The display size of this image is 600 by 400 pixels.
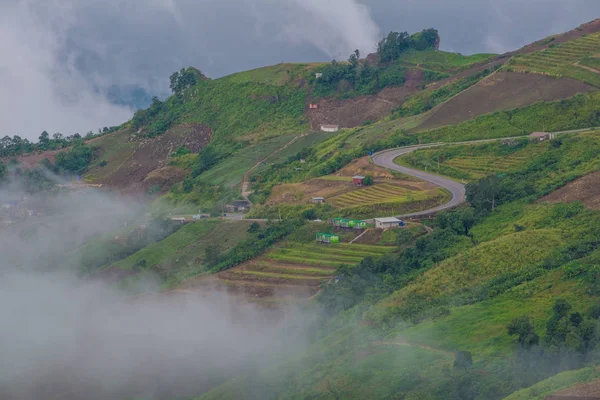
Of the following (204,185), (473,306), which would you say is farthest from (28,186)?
(473,306)

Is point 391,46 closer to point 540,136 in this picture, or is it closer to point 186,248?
point 540,136

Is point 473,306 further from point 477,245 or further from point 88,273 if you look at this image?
point 88,273

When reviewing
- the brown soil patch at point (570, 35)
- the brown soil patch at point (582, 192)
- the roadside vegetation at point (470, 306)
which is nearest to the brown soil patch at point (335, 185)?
the roadside vegetation at point (470, 306)

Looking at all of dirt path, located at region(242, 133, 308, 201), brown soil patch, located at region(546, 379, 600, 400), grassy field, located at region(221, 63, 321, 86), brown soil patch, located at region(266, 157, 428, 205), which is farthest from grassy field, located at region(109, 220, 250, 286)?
grassy field, located at region(221, 63, 321, 86)

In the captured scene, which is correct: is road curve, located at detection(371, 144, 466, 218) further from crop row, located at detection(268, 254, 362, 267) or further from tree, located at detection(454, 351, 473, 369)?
tree, located at detection(454, 351, 473, 369)

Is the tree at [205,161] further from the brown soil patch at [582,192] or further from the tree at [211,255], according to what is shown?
Result: the brown soil patch at [582,192]

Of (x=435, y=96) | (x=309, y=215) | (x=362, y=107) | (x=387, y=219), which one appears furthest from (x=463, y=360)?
(x=362, y=107)

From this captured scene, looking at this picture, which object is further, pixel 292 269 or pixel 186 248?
pixel 186 248
